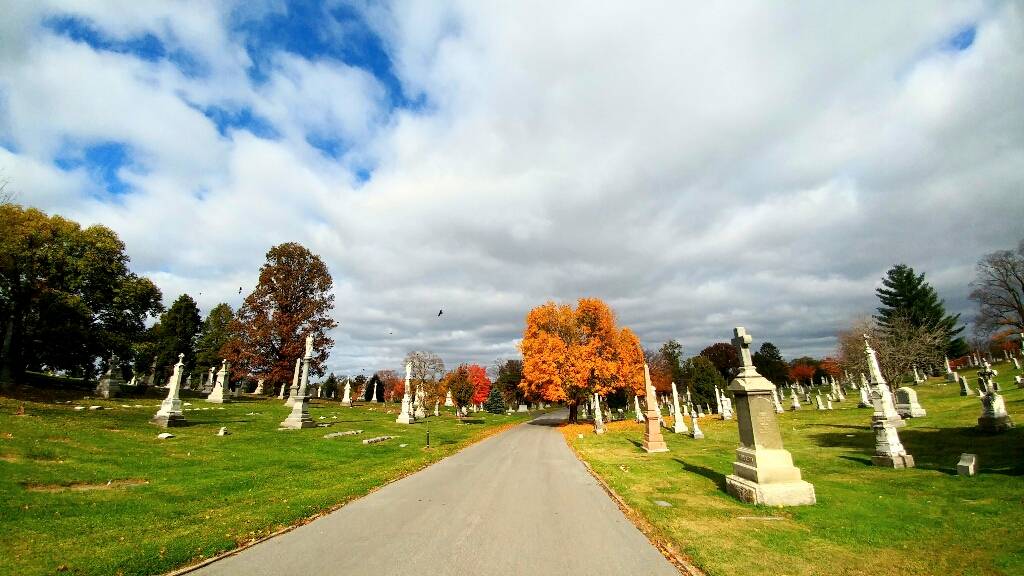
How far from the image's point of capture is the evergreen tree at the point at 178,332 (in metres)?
52.9

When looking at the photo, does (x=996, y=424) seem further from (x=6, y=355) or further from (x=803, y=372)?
(x=803, y=372)

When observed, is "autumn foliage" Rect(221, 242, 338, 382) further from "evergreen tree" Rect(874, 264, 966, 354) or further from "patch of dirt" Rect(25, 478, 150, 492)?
"evergreen tree" Rect(874, 264, 966, 354)

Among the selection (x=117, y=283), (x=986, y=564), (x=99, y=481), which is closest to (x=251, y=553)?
(x=99, y=481)

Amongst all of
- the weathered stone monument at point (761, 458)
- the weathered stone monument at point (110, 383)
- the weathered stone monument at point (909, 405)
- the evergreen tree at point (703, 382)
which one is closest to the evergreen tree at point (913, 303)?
the evergreen tree at point (703, 382)

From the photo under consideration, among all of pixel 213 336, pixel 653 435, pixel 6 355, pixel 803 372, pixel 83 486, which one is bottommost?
pixel 653 435

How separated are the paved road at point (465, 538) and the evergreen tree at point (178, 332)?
58.3 meters

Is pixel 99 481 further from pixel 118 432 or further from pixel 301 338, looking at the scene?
pixel 301 338

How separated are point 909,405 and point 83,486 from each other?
3421cm

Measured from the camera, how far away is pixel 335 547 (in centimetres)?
648

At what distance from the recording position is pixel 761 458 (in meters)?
9.16

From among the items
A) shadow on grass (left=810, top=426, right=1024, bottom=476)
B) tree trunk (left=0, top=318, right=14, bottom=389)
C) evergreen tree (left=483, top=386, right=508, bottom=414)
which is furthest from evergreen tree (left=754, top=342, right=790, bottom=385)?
tree trunk (left=0, top=318, right=14, bottom=389)

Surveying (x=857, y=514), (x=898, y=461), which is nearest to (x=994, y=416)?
(x=898, y=461)

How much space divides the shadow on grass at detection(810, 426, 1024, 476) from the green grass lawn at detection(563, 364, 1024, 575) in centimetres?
4

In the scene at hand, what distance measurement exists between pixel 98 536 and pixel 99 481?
15.3 ft
